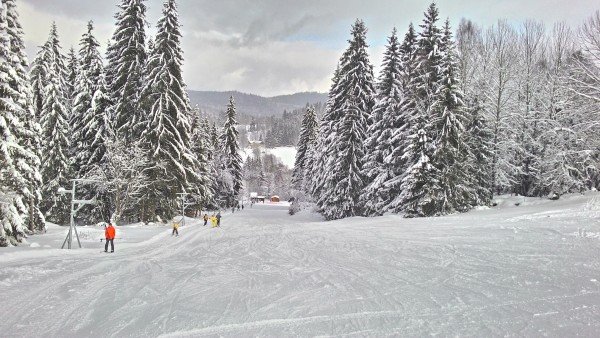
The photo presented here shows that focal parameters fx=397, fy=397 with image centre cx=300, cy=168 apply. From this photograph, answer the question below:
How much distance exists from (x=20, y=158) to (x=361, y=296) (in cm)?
1771

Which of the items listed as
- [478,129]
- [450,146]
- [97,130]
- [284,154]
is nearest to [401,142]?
[450,146]

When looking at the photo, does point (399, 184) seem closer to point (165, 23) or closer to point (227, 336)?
point (165, 23)

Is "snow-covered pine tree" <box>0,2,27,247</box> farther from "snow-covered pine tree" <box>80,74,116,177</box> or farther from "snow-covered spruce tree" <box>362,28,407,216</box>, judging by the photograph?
"snow-covered spruce tree" <box>362,28,407,216</box>

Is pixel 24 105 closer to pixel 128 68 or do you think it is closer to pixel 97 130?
pixel 97 130

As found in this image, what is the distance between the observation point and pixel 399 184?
3103 centimetres

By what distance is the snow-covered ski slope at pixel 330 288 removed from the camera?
24.5 ft

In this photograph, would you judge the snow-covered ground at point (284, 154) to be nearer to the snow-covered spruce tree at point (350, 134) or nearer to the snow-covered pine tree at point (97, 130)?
the snow-covered spruce tree at point (350, 134)

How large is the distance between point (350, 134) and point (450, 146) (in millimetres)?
9347

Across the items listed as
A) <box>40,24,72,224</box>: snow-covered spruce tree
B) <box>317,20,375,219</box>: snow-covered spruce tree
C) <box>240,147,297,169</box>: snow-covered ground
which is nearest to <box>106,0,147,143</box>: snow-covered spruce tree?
<box>40,24,72,224</box>: snow-covered spruce tree

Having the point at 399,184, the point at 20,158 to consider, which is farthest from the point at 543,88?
the point at 20,158

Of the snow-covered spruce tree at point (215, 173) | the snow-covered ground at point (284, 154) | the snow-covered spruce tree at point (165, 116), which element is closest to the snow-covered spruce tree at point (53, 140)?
the snow-covered spruce tree at point (165, 116)

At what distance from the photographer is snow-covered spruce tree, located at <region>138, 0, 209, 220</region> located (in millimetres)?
A: 31906

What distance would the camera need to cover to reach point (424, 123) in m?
29.0

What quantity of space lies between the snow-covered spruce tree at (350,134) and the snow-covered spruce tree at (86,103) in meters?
19.9
